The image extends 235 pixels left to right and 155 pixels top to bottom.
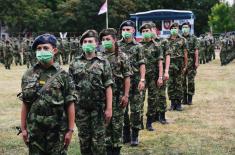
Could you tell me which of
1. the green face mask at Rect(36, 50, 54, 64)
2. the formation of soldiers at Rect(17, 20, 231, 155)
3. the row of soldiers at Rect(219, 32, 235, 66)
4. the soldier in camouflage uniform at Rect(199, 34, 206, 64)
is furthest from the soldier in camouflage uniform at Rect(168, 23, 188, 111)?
the soldier in camouflage uniform at Rect(199, 34, 206, 64)

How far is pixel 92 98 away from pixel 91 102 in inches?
1.8

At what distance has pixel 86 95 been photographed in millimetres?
5770

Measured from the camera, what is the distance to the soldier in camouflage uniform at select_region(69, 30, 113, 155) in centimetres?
569

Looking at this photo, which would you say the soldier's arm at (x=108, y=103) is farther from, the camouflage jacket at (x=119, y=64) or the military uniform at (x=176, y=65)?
the military uniform at (x=176, y=65)

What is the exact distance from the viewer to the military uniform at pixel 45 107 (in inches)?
188

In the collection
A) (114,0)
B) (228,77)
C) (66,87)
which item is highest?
(114,0)

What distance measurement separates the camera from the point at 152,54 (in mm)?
8867

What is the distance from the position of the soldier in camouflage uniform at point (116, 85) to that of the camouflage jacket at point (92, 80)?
0.66 meters

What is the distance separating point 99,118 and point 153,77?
10.8ft

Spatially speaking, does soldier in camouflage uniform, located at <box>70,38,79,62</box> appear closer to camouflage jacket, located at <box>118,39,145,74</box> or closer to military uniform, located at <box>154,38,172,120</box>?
military uniform, located at <box>154,38,172,120</box>

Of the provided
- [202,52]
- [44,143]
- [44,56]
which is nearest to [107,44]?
[44,56]

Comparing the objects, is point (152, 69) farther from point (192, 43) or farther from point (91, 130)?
point (91, 130)

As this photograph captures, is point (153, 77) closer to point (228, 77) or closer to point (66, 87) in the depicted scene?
point (66, 87)

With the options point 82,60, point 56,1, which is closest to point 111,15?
point 56,1
